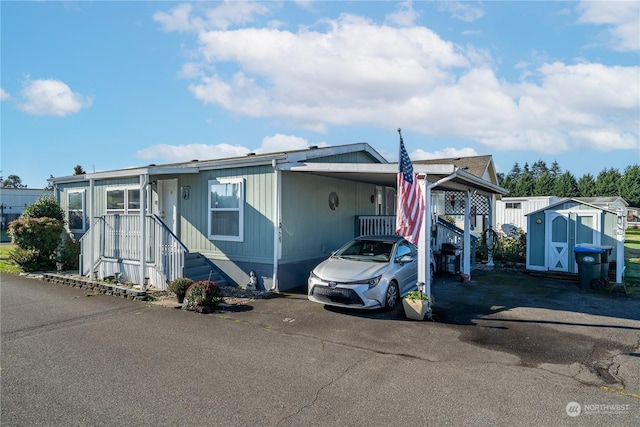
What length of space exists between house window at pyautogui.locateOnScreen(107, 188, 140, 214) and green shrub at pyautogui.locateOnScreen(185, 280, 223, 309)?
5435mm

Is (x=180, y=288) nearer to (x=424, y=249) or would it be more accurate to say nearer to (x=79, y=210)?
(x=424, y=249)

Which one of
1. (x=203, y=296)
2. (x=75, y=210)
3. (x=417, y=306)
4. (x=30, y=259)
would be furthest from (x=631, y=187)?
(x=30, y=259)

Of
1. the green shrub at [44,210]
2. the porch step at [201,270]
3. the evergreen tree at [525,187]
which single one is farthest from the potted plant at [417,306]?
the evergreen tree at [525,187]

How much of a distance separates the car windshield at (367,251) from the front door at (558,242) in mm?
6374

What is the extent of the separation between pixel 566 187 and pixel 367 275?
49530mm

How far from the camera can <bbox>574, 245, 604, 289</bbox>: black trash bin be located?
979 cm

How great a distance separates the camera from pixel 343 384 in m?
4.39

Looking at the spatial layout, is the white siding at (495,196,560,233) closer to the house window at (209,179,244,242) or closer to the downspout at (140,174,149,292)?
the house window at (209,179,244,242)

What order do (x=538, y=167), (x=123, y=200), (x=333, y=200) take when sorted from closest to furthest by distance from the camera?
(x=333, y=200) < (x=123, y=200) < (x=538, y=167)

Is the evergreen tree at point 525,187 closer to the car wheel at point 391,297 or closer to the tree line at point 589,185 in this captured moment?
the tree line at point 589,185

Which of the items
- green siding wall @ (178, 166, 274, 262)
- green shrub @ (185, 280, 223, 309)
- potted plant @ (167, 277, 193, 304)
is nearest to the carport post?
green siding wall @ (178, 166, 274, 262)

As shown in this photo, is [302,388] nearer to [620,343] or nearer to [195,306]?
[195,306]

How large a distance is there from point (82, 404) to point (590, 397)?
5159 millimetres

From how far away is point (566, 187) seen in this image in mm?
47531
